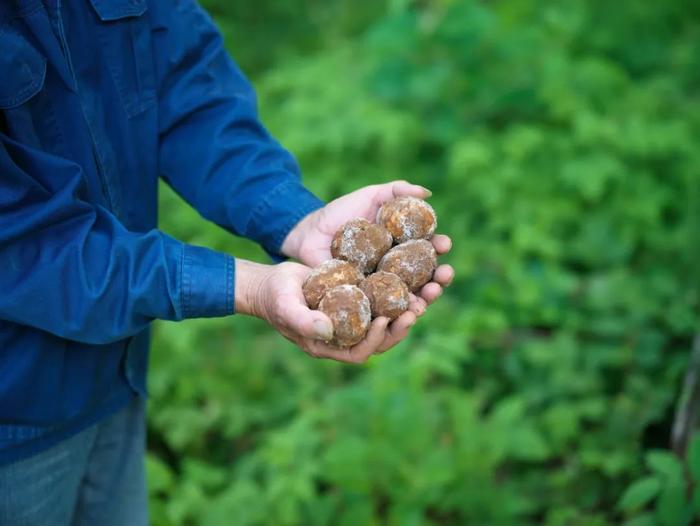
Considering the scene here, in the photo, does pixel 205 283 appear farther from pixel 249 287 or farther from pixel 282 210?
pixel 282 210

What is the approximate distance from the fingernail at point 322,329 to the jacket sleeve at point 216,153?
463mm

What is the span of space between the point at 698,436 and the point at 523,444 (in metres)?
0.74

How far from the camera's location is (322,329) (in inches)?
62.9

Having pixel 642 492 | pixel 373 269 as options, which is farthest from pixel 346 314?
pixel 642 492

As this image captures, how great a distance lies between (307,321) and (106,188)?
0.59 meters

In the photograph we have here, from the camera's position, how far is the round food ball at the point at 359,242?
6.42 ft

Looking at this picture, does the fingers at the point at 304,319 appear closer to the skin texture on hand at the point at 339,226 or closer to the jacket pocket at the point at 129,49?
the skin texture on hand at the point at 339,226

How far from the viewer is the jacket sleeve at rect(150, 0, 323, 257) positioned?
196 centimetres

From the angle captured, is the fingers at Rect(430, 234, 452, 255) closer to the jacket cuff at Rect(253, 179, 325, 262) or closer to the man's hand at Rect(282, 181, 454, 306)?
the man's hand at Rect(282, 181, 454, 306)

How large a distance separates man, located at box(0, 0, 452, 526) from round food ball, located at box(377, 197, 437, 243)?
0.06 metres

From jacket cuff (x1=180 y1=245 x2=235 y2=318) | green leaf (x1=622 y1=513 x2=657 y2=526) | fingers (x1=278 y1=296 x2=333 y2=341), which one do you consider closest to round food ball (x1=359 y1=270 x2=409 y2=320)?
fingers (x1=278 y1=296 x2=333 y2=341)

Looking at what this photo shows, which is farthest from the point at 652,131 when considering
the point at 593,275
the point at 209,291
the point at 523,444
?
the point at 209,291

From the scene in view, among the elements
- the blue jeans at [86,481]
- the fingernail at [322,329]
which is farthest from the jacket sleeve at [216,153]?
the blue jeans at [86,481]

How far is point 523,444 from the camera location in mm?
2941
